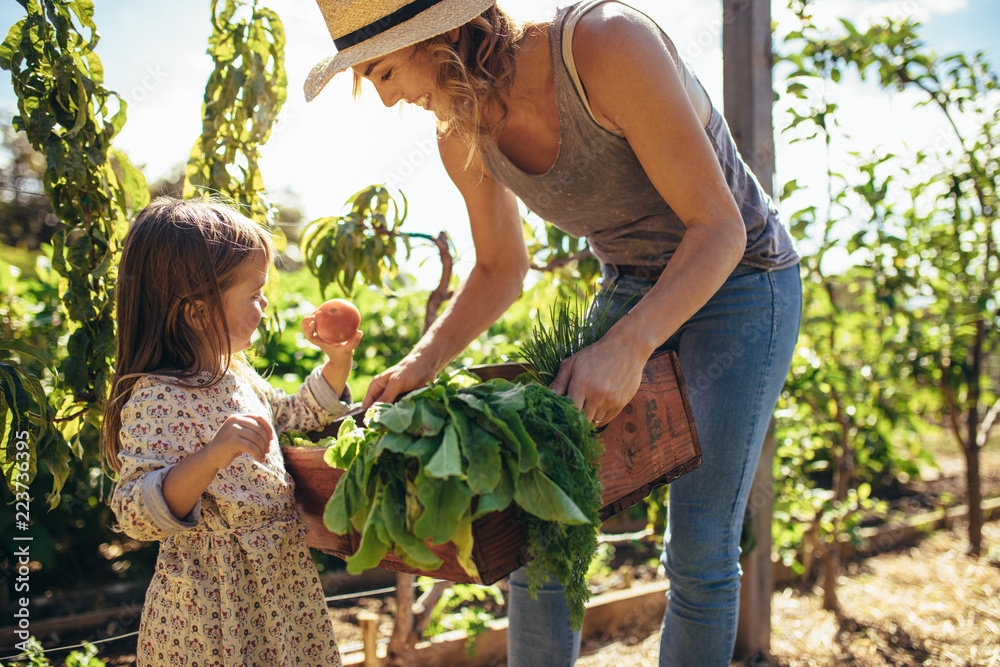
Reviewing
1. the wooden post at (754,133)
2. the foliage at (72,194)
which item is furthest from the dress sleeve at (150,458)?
the wooden post at (754,133)

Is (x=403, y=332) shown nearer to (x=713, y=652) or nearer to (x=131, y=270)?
(x=131, y=270)

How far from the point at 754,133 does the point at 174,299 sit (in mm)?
1875

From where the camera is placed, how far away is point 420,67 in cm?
132

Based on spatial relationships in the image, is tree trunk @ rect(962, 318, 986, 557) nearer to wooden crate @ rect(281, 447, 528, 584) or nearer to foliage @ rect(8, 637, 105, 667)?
wooden crate @ rect(281, 447, 528, 584)

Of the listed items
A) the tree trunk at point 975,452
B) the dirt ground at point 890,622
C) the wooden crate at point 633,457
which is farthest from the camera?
the tree trunk at point 975,452

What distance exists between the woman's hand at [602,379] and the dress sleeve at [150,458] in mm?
713

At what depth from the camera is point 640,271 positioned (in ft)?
5.27

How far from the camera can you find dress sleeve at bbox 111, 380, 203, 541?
116 centimetres

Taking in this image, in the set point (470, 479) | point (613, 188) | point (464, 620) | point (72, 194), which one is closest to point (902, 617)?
point (464, 620)

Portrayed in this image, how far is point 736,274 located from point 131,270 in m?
1.32

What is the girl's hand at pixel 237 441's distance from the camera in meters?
1.12

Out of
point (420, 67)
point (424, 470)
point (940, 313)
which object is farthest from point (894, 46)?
point (424, 470)

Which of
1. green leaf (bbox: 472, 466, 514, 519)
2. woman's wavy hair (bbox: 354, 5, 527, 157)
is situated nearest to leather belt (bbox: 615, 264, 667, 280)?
woman's wavy hair (bbox: 354, 5, 527, 157)

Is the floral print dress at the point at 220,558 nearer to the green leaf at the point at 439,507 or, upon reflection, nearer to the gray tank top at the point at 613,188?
the green leaf at the point at 439,507
